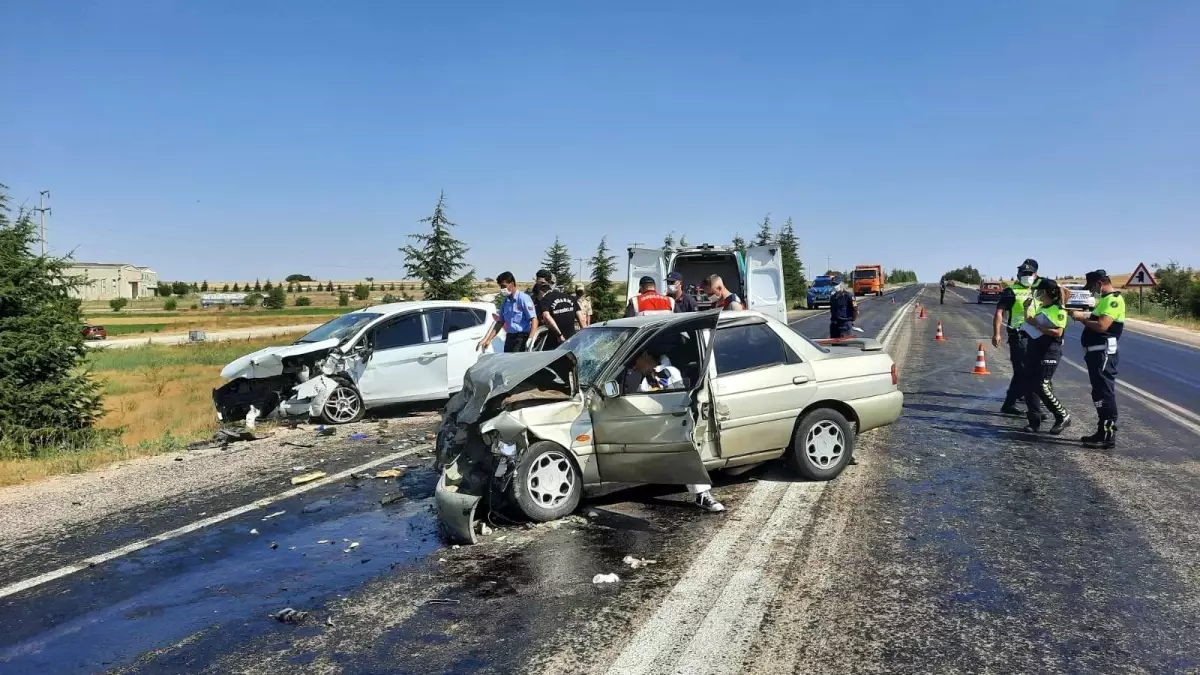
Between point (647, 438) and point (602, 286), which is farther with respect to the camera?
point (602, 286)

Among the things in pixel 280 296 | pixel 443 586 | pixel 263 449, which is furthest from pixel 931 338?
pixel 280 296

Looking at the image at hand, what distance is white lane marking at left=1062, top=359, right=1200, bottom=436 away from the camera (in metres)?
9.48

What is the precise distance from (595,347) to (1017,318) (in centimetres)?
668

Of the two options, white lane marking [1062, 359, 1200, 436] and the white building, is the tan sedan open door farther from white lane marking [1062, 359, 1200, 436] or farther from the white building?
the white building

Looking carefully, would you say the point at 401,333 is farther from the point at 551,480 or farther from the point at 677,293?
the point at 551,480

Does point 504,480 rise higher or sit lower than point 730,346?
lower

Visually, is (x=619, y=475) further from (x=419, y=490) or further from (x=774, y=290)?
(x=774, y=290)

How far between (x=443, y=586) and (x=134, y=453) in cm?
664

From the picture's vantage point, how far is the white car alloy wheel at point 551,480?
5.71 meters

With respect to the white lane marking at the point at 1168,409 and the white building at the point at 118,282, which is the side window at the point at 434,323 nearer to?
the white lane marking at the point at 1168,409

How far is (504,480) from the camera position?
221 inches

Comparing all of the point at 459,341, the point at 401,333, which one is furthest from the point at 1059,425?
the point at 401,333

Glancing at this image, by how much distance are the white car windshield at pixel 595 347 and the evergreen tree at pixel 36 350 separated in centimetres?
929

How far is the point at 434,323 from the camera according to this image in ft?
37.5
